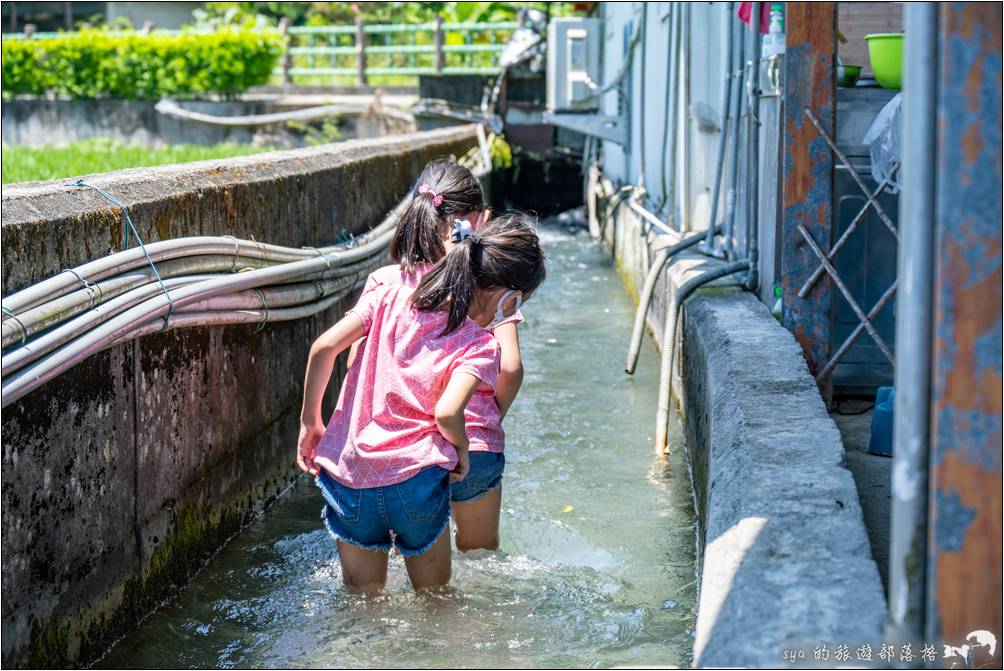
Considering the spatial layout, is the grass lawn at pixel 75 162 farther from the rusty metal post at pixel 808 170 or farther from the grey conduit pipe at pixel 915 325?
the grey conduit pipe at pixel 915 325

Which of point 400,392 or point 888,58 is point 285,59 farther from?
point 400,392

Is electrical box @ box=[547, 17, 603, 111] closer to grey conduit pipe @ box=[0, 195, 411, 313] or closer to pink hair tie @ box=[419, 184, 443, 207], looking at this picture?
grey conduit pipe @ box=[0, 195, 411, 313]

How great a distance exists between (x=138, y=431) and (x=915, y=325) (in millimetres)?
2303

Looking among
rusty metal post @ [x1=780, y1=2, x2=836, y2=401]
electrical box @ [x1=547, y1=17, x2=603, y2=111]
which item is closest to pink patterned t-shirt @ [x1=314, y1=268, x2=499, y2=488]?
rusty metal post @ [x1=780, y1=2, x2=836, y2=401]

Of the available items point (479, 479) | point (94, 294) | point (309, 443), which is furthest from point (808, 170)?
point (94, 294)

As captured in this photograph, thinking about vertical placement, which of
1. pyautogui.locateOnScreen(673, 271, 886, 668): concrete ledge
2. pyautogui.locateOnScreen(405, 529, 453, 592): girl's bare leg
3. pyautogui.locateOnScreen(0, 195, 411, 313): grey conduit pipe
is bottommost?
pyautogui.locateOnScreen(405, 529, 453, 592): girl's bare leg

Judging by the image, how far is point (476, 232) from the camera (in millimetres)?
3395

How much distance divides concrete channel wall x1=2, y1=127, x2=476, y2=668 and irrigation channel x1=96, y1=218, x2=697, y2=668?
159mm

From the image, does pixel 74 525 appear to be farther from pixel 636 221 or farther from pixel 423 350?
pixel 636 221

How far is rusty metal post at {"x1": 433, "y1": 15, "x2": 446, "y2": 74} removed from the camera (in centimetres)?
2316

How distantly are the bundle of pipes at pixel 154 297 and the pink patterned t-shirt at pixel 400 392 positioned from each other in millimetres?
605

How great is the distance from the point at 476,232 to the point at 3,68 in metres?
20.9

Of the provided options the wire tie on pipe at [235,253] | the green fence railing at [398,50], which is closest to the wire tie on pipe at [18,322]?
the wire tie on pipe at [235,253]

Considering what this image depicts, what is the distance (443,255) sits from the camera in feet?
11.7
